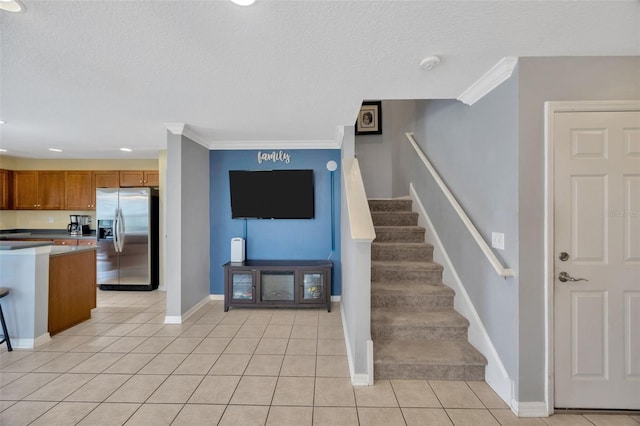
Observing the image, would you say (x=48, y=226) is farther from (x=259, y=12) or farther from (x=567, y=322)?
(x=567, y=322)

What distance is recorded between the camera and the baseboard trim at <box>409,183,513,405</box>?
1.97 meters

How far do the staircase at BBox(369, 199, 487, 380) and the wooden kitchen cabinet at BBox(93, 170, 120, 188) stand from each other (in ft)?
16.1

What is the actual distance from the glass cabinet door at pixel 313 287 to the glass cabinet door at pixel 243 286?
69cm

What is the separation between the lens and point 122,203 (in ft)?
15.3

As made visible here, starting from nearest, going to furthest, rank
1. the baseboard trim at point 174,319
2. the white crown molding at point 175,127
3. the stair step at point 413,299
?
the stair step at point 413,299, the white crown molding at point 175,127, the baseboard trim at point 174,319

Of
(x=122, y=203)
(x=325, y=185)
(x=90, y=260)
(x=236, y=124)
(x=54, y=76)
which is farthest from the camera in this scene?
(x=122, y=203)

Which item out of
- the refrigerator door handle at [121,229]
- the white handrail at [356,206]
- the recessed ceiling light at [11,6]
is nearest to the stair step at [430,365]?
the white handrail at [356,206]

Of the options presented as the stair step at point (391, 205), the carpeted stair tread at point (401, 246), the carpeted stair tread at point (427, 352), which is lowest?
the carpeted stair tread at point (427, 352)

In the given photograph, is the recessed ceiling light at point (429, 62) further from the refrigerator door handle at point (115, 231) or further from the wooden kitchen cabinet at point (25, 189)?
the wooden kitchen cabinet at point (25, 189)

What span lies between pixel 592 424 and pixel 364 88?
2.77 meters

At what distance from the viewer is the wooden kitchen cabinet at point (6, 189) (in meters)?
5.05

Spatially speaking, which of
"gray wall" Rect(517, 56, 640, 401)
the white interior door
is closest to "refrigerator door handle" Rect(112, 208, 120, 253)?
"gray wall" Rect(517, 56, 640, 401)

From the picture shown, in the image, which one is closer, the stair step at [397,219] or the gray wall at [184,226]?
the gray wall at [184,226]

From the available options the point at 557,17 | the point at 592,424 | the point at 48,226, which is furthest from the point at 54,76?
the point at 48,226
